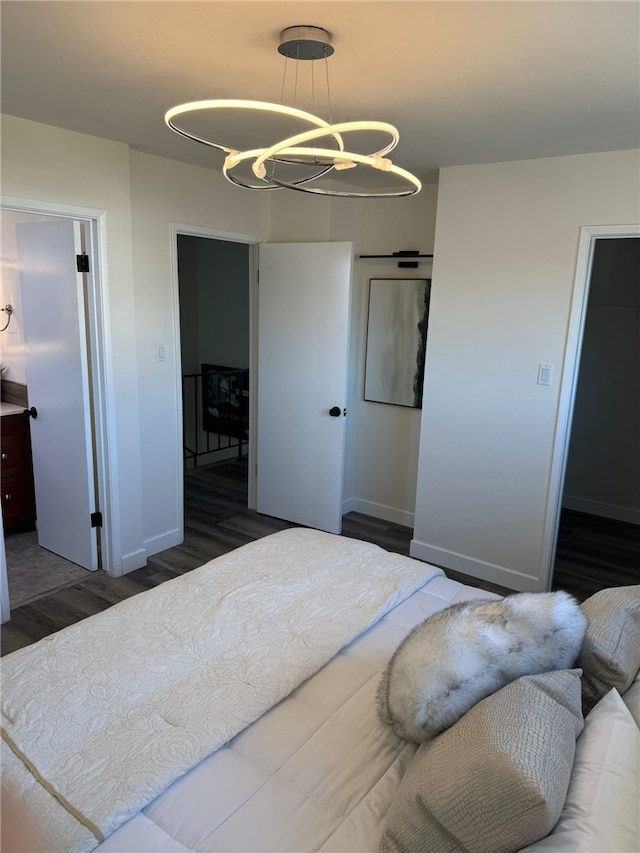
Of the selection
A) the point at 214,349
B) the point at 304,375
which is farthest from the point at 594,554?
the point at 214,349

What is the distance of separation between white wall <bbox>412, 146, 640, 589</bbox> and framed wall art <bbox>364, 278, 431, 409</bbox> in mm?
586

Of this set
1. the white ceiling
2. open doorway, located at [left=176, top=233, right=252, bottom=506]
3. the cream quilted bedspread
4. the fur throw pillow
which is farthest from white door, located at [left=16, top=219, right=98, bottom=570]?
the fur throw pillow

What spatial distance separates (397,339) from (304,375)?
746 mm

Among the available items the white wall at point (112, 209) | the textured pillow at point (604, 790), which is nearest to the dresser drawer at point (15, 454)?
the white wall at point (112, 209)

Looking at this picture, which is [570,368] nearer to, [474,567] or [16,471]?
[474,567]

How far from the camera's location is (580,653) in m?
1.61

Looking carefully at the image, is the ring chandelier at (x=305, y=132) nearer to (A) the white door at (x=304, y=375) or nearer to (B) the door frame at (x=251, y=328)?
(B) the door frame at (x=251, y=328)

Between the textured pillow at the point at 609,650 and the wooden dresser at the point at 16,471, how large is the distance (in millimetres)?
3602

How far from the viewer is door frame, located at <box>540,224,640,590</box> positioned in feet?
9.86

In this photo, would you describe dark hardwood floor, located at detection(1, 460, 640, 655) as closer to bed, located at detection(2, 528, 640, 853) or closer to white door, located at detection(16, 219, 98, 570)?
white door, located at detection(16, 219, 98, 570)

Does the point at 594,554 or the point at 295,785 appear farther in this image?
the point at 594,554

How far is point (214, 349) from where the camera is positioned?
6.46m

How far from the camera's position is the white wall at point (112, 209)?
2.77 metres

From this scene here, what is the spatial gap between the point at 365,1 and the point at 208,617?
189 cm
